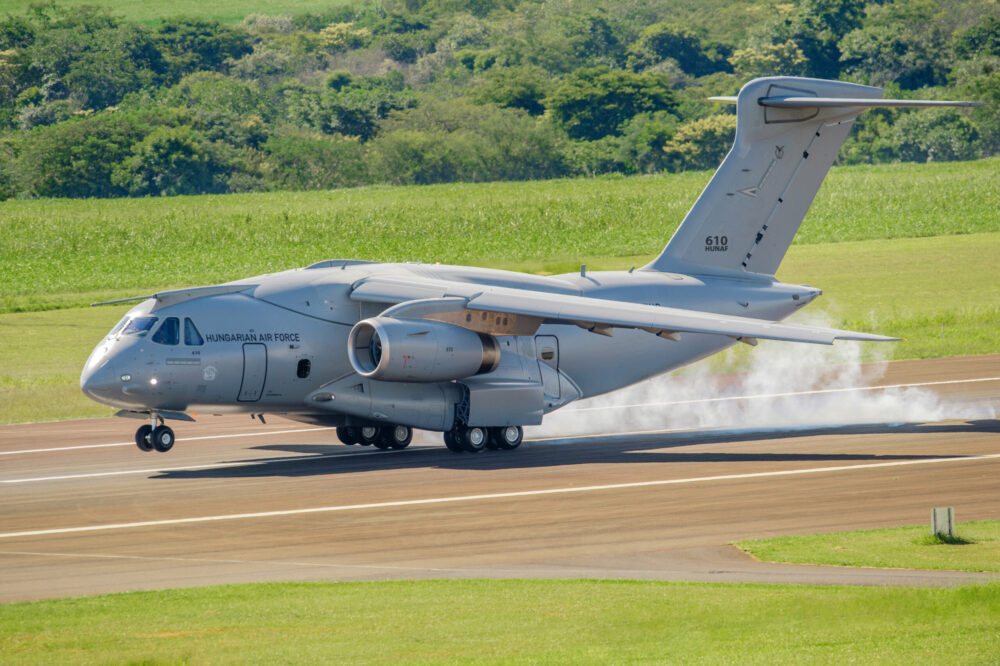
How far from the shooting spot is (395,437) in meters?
27.0

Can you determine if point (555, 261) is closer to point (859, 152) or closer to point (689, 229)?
point (689, 229)

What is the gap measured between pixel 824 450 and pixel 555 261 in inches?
1326

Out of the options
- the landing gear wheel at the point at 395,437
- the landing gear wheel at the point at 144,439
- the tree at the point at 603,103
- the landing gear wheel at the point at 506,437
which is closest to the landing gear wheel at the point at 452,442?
the landing gear wheel at the point at 506,437

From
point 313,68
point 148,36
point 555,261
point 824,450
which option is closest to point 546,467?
point 824,450

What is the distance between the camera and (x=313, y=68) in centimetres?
18812

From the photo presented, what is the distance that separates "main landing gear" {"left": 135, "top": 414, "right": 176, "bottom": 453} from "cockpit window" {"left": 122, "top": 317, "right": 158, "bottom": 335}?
1642 millimetres

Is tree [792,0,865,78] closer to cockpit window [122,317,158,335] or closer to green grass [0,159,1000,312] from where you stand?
green grass [0,159,1000,312]

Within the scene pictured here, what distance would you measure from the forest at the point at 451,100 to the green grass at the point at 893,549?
167 ft

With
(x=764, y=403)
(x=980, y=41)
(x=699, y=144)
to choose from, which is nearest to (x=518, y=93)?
(x=699, y=144)

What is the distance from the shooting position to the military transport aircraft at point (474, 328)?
24.0m

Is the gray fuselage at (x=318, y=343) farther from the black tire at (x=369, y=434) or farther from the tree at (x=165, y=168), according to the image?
the tree at (x=165, y=168)

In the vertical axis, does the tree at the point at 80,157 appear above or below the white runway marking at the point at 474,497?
above

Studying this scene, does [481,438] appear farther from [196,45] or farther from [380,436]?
[196,45]

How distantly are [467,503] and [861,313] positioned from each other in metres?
31.8
